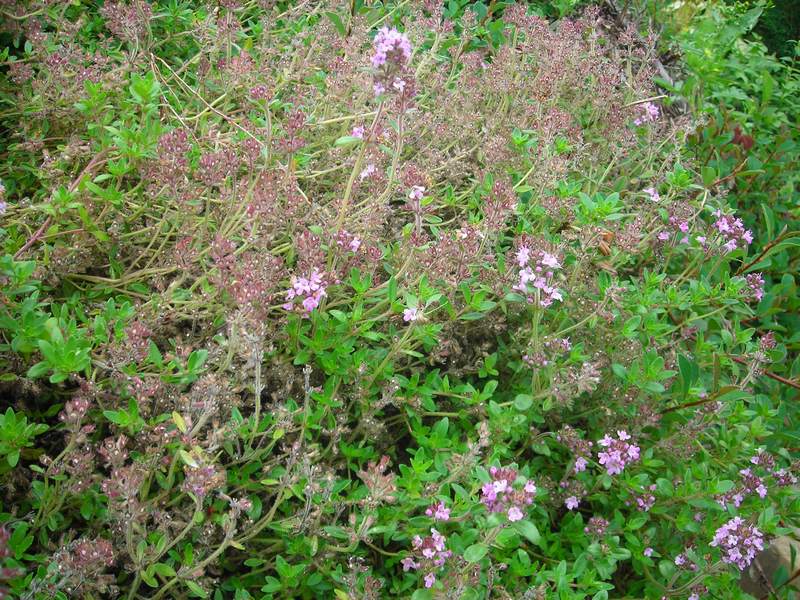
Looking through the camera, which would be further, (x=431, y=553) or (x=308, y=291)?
(x=308, y=291)

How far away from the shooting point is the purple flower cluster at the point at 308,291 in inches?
77.0

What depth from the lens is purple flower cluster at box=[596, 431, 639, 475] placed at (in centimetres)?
223

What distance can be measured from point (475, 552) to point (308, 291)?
794 millimetres

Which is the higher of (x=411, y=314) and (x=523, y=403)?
(x=411, y=314)

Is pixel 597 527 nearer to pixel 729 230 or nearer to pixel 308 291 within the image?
pixel 308 291

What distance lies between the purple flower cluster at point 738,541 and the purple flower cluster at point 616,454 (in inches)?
13.0

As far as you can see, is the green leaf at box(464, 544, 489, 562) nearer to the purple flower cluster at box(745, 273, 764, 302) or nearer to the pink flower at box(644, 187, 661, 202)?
the purple flower cluster at box(745, 273, 764, 302)

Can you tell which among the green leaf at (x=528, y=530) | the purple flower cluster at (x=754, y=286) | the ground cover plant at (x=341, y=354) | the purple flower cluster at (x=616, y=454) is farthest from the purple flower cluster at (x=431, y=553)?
the purple flower cluster at (x=754, y=286)

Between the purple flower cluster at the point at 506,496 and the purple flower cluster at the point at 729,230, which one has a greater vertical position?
the purple flower cluster at the point at 729,230

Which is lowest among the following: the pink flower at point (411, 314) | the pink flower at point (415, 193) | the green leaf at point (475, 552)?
the green leaf at point (475, 552)

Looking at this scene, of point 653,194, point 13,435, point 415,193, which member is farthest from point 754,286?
point 13,435

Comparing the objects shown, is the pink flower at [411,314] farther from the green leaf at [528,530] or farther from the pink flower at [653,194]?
the pink flower at [653,194]

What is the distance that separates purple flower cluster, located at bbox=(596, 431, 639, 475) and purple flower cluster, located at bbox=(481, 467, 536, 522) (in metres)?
0.69

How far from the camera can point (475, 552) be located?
1.69 m
